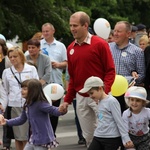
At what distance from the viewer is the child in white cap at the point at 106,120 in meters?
8.84

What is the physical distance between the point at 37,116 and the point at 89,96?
2.37ft

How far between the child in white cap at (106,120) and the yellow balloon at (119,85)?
1615mm

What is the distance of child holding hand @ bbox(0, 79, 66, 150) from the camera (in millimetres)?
9352

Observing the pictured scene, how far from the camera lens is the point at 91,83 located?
348 inches

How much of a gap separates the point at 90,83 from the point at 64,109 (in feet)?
2.20

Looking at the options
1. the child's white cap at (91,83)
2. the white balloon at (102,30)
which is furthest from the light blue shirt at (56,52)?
the child's white cap at (91,83)

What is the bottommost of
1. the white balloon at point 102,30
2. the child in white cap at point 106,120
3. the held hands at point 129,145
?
the held hands at point 129,145

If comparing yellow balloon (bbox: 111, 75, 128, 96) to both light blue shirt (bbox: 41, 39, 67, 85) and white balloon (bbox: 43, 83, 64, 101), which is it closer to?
white balloon (bbox: 43, 83, 64, 101)

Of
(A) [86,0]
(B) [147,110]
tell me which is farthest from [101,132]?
(A) [86,0]

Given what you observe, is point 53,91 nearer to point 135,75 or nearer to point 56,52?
point 56,52

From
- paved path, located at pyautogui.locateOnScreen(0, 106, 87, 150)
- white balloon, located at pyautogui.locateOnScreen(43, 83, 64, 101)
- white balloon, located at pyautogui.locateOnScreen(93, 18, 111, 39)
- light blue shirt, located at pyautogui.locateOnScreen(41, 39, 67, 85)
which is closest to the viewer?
white balloon, located at pyautogui.locateOnScreen(43, 83, 64, 101)

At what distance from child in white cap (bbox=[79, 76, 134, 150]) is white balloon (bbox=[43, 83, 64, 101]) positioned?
3.14 metres

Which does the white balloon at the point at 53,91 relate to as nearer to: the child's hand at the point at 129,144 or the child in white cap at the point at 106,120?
the child in white cap at the point at 106,120

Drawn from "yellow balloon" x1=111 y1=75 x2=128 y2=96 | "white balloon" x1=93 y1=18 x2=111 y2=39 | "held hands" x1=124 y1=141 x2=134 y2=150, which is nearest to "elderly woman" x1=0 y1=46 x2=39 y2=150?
"yellow balloon" x1=111 y1=75 x2=128 y2=96
